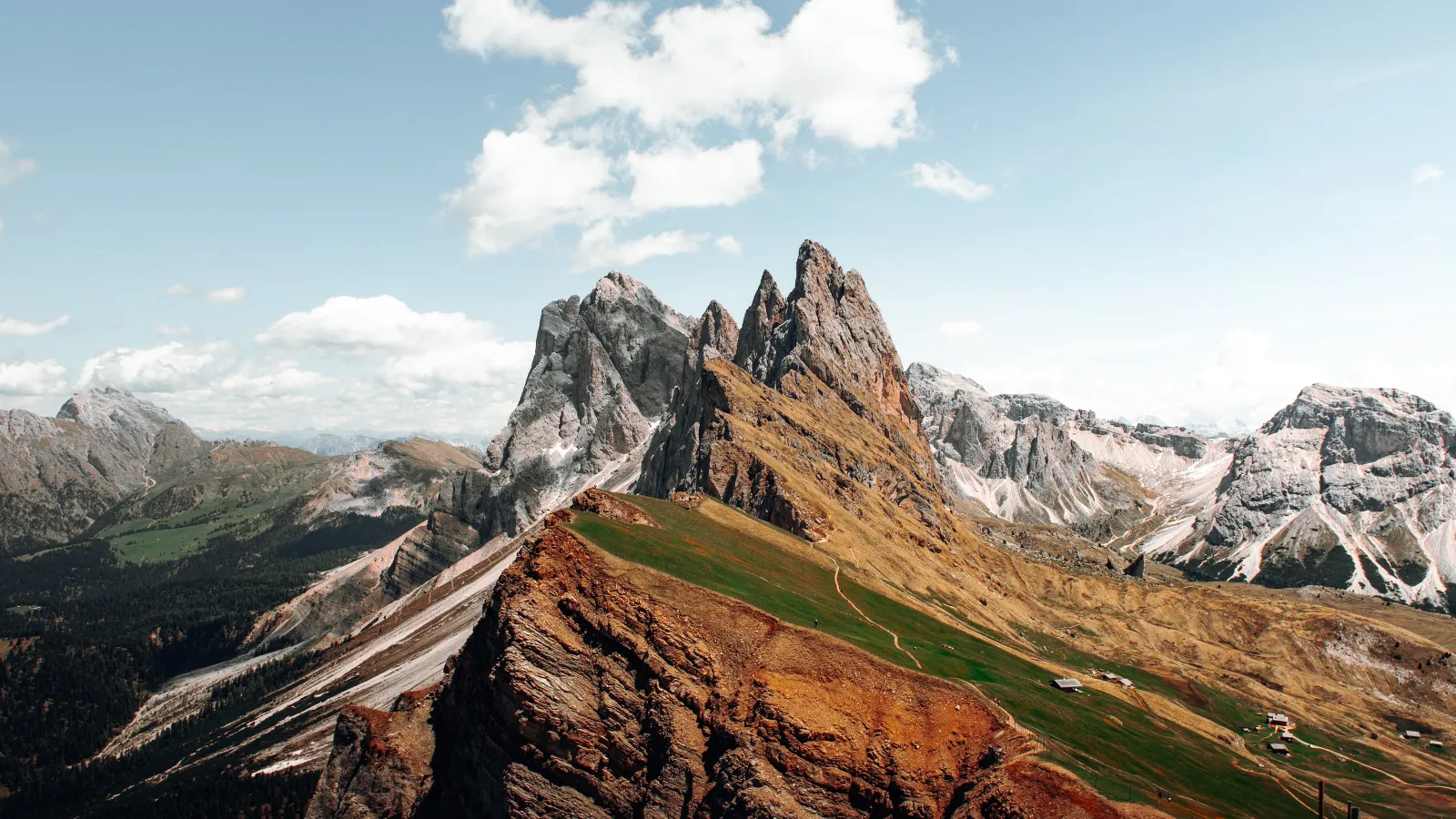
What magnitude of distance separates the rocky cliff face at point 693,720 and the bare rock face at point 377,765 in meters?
6.48

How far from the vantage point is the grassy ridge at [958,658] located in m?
63.6

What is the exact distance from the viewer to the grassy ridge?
209ft

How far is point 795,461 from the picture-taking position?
138 metres

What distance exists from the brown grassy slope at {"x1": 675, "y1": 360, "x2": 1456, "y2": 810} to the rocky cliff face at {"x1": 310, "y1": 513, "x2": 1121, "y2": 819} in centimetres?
4976

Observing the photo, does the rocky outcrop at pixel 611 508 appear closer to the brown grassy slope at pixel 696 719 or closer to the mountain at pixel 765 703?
the mountain at pixel 765 703

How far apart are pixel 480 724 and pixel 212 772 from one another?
13679cm

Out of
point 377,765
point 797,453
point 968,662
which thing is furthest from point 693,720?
→ point 797,453

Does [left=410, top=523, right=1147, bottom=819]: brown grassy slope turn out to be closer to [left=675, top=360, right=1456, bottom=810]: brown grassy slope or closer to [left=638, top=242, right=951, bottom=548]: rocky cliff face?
[left=675, top=360, right=1456, bottom=810]: brown grassy slope

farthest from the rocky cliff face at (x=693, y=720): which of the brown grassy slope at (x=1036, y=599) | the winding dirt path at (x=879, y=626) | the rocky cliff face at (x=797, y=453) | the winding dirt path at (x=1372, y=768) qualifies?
the winding dirt path at (x=1372, y=768)

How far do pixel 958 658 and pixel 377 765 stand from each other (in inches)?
2318

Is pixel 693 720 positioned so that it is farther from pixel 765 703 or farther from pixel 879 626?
pixel 879 626

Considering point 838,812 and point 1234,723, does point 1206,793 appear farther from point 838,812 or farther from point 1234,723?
point 1234,723

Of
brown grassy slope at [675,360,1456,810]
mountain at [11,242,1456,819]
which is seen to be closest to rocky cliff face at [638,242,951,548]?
brown grassy slope at [675,360,1456,810]

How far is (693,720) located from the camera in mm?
51906
